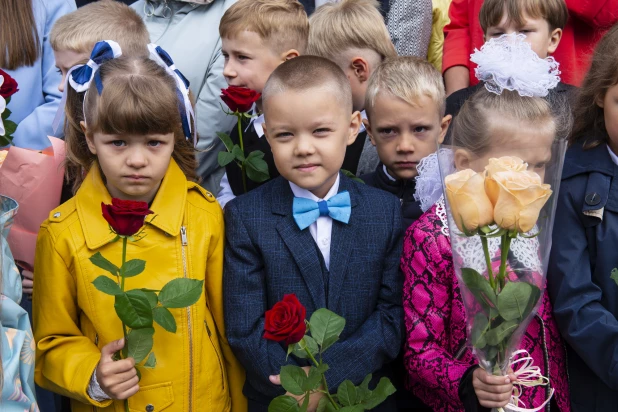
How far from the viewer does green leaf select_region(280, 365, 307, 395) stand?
7.46ft

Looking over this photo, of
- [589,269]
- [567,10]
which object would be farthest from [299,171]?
[567,10]

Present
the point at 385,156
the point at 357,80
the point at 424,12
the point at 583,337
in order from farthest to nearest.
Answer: the point at 424,12 → the point at 357,80 → the point at 385,156 → the point at 583,337

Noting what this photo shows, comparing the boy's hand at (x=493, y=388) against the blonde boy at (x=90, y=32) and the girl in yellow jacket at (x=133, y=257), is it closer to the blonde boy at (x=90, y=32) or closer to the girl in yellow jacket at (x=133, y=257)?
the girl in yellow jacket at (x=133, y=257)

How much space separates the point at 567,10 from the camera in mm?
3869

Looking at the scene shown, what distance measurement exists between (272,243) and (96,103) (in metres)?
0.74

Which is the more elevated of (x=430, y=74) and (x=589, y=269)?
(x=430, y=74)

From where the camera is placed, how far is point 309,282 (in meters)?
2.79

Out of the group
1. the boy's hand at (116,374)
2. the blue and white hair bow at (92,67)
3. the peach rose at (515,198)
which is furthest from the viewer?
the blue and white hair bow at (92,67)

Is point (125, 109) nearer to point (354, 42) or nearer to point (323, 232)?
point (323, 232)

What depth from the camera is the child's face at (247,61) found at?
3717 millimetres

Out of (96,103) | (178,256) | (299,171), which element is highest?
(96,103)

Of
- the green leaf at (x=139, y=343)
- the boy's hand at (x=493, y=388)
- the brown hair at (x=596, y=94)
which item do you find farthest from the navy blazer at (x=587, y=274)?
the green leaf at (x=139, y=343)

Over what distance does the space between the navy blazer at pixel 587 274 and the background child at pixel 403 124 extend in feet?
1.92

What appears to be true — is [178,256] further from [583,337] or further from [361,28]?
[361,28]
